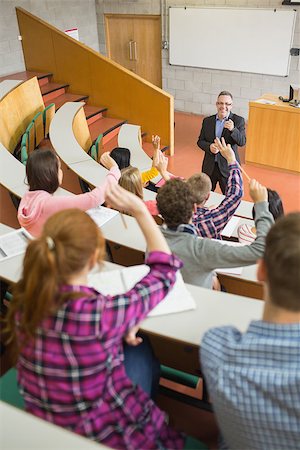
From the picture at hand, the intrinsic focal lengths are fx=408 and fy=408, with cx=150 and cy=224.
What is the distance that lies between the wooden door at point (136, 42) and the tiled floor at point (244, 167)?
180 cm

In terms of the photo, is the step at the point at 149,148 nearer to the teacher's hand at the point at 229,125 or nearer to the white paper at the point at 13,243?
the teacher's hand at the point at 229,125

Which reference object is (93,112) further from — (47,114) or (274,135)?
(274,135)

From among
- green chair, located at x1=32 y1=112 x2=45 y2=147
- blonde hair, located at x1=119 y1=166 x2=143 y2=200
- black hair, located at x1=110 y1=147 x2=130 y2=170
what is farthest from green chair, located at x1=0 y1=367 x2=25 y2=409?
green chair, located at x1=32 y1=112 x2=45 y2=147

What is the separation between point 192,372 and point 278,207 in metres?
1.32

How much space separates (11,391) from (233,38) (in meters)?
7.14

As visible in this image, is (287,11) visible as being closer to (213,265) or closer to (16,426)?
(213,265)

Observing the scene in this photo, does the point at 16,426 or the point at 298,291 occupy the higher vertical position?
the point at 298,291

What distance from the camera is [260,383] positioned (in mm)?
1053

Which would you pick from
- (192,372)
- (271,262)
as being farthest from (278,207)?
(271,262)

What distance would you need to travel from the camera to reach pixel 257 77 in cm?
723

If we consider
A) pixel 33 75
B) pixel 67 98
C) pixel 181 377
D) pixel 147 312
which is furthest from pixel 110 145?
pixel 147 312

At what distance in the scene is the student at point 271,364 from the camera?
1038 millimetres

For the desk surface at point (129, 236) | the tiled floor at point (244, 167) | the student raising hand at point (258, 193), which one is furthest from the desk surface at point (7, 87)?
the student raising hand at point (258, 193)

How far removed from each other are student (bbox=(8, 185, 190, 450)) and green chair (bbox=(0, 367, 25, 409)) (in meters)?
0.37
